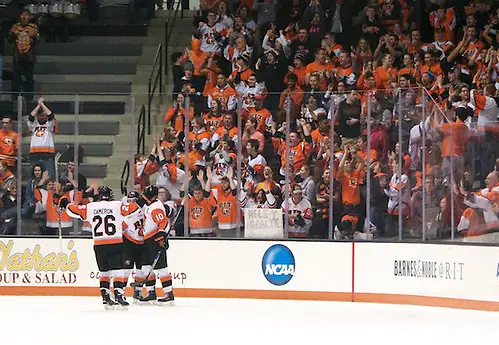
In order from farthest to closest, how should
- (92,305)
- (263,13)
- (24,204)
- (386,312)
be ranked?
1. (263,13)
2. (24,204)
3. (92,305)
4. (386,312)

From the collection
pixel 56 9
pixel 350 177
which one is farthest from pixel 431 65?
pixel 56 9

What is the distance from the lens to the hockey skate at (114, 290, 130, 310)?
1548cm

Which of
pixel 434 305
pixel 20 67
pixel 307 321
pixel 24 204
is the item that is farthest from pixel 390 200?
pixel 20 67

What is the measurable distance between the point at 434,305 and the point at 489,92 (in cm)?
361

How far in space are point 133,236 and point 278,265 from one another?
2.26 meters

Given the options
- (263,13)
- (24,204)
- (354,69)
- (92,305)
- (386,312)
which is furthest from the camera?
(263,13)

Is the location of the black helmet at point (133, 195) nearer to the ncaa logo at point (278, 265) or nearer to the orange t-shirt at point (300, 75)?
the ncaa logo at point (278, 265)

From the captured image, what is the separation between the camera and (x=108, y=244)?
50.7ft

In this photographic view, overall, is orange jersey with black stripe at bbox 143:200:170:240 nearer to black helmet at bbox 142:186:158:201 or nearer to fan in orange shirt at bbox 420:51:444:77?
black helmet at bbox 142:186:158:201

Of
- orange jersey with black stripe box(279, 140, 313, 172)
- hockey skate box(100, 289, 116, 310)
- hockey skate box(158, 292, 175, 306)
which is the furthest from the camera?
orange jersey with black stripe box(279, 140, 313, 172)

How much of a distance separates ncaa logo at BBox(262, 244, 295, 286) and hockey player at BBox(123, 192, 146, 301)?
6.44ft

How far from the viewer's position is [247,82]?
20.0 meters

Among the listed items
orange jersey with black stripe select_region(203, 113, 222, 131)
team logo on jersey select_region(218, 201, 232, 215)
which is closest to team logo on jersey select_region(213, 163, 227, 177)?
team logo on jersey select_region(218, 201, 232, 215)

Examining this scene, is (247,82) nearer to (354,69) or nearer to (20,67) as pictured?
(354,69)
